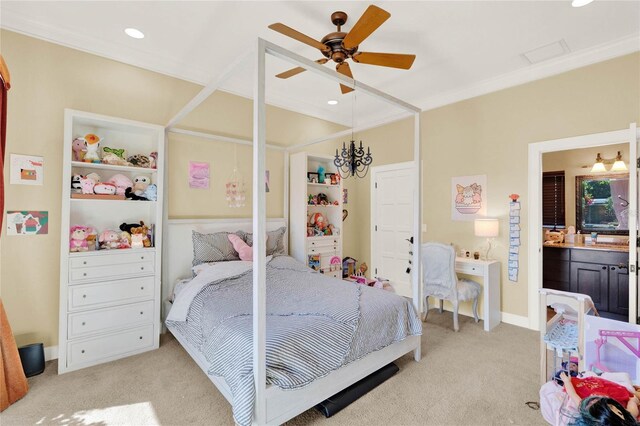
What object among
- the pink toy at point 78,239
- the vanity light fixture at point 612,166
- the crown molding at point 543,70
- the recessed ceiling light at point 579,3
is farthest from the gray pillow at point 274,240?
the vanity light fixture at point 612,166

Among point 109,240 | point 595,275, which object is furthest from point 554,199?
point 109,240

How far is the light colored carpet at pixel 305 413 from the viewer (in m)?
1.90

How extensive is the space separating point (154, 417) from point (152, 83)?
3027 millimetres

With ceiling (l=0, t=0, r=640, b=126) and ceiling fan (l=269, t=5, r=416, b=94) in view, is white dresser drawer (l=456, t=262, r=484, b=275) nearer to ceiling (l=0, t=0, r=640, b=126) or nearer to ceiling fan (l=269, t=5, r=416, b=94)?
ceiling (l=0, t=0, r=640, b=126)

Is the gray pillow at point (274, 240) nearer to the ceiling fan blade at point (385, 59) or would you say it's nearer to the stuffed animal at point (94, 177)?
the stuffed animal at point (94, 177)

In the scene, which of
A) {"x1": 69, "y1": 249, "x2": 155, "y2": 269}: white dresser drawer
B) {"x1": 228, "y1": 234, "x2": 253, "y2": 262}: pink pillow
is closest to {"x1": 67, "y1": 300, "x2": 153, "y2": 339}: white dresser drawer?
{"x1": 69, "y1": 249, "x2": 155, "y2": 269}: white dresser drawer

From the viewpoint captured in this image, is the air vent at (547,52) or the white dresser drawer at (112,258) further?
the air vent at (547,52)

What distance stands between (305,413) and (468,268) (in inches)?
100.0

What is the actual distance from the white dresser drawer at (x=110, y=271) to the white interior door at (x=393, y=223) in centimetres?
322

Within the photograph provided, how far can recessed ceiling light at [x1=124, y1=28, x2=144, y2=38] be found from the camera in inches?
105

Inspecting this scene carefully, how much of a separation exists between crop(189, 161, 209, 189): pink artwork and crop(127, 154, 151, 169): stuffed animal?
51 cm

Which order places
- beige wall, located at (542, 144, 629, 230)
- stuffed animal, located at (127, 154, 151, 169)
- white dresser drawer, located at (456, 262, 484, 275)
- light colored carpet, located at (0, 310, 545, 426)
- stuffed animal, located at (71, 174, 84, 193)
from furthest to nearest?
beige wall, located at (542, 144, 629, 230) → white dresser drawer, located at (456, 262, 484, 275) → stuffed animal, located at (127, 154, 151, 169) → stuffed animal, located at (71, 174, 84, 193) → light colored carpet, located at (0, 310, 545, 426)

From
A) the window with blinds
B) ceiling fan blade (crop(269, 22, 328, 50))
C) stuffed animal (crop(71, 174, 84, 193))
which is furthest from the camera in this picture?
the window with blinds

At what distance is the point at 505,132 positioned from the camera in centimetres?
359
